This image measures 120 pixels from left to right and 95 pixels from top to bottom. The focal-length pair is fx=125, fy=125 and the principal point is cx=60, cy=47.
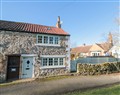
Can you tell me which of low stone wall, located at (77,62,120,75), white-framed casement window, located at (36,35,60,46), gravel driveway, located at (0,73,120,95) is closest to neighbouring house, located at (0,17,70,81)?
white-framed casement window, located at (36,35,60,46)

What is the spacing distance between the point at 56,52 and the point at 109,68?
8059 mm

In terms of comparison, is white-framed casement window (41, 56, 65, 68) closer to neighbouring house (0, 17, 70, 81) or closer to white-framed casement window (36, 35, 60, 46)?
neighbouring house (0, 17, 70, 81)

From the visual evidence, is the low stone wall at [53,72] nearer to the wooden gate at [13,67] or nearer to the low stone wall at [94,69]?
the low stone wall at [94,69]

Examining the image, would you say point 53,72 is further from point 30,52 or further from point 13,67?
point 13,67

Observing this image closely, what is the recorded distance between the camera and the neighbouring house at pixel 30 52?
13.2 metres

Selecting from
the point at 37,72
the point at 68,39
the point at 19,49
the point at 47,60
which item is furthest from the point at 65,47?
the point at 19,49

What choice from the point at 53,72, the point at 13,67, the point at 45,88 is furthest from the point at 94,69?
the point at 13,67

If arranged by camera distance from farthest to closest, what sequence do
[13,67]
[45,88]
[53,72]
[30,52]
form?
1. [53,72]
2. [30,52]
3. [13,67]
4. [45,88]

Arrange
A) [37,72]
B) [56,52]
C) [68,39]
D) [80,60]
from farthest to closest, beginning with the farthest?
→ [80,60]
[68,39]
[56,52]
[37,72]

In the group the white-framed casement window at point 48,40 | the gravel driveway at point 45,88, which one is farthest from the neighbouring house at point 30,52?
the gravel driveway at point 45,88

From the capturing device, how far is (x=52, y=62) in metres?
15.8

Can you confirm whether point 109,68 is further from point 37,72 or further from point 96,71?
point 37,72

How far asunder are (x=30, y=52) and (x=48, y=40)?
277cm

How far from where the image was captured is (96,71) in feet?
55.4
